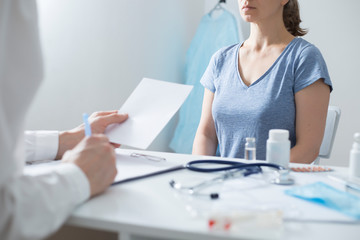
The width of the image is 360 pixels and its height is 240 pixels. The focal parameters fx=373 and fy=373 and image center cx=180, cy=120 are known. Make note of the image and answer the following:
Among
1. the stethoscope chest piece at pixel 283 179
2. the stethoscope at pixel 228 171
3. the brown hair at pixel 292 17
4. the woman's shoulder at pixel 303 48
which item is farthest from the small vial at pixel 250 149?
the brown hair at pixel 292 17

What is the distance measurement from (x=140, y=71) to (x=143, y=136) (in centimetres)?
142

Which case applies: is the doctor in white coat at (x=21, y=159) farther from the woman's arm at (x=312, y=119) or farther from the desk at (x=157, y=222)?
the woman's arm at (x=312, y=119)

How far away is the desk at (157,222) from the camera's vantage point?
610 mm

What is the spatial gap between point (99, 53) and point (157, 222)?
5.41 feet

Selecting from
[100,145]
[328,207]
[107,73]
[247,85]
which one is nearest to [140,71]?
[107,73]

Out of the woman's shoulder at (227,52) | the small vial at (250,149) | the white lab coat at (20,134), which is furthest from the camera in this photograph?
the woman's shoulder at (227,52)

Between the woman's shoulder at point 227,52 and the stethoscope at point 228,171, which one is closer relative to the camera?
the stethoscope at point 228,171

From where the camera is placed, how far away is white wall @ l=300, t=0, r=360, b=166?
95.7 inches

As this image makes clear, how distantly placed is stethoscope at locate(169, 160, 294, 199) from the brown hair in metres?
0.90

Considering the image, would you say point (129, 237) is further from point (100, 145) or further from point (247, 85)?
point (247, 85)

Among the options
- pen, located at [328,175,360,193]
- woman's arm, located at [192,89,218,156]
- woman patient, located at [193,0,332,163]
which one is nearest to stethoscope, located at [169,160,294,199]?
pen, located at [328,175,360,193]

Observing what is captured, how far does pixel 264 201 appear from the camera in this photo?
0.77 meters

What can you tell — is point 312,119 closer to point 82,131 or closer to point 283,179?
point 283,179

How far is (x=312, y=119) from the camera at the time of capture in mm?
1421
